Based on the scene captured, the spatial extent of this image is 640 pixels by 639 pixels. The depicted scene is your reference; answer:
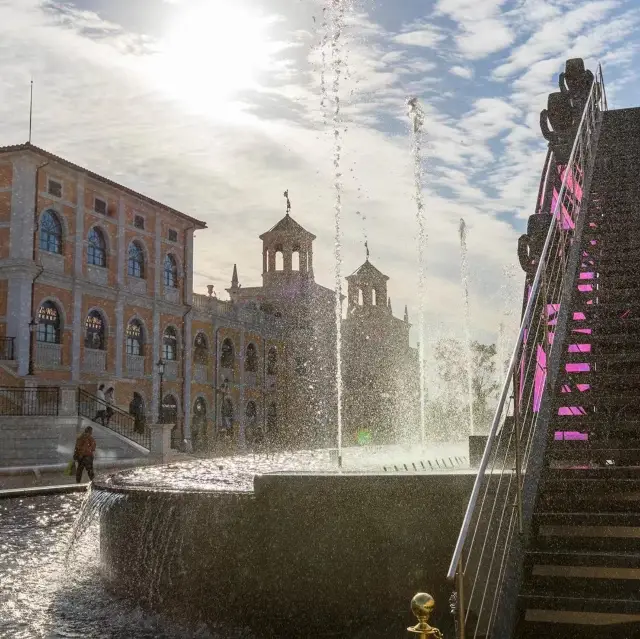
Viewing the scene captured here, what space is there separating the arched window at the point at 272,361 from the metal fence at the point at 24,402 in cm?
2297

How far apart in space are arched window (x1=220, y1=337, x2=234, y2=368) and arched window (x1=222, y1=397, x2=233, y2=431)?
1989 mm

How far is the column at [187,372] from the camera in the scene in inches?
1522

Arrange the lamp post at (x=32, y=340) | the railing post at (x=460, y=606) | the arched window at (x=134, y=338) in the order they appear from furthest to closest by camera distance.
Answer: the arched window at (x=134, y=338)
the lamp post at (x=32, y=340)
the railing post at (x=460, y=606)

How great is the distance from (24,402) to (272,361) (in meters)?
24.8

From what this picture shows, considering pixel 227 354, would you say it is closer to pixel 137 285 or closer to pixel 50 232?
pixel 137 285

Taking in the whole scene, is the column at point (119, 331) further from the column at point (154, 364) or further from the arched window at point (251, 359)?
the arched window at point (251, 359)

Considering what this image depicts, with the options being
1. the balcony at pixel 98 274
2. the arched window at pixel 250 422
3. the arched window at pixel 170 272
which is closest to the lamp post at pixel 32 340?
the balcony at pixel 98 274

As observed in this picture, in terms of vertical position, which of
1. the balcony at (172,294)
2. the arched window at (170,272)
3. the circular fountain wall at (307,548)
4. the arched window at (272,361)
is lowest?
the circular fountain wall at (307,548)

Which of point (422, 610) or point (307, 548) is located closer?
point (422, 610)

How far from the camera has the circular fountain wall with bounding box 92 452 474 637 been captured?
6.16m

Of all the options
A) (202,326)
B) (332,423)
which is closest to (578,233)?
(202,326)

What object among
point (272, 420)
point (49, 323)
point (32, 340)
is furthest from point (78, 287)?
point (272, 420)

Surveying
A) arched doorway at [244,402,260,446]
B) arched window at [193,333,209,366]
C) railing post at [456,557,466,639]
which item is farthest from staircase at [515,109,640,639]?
arched doorway at [244,402,260,446]

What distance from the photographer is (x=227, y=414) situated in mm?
43781
